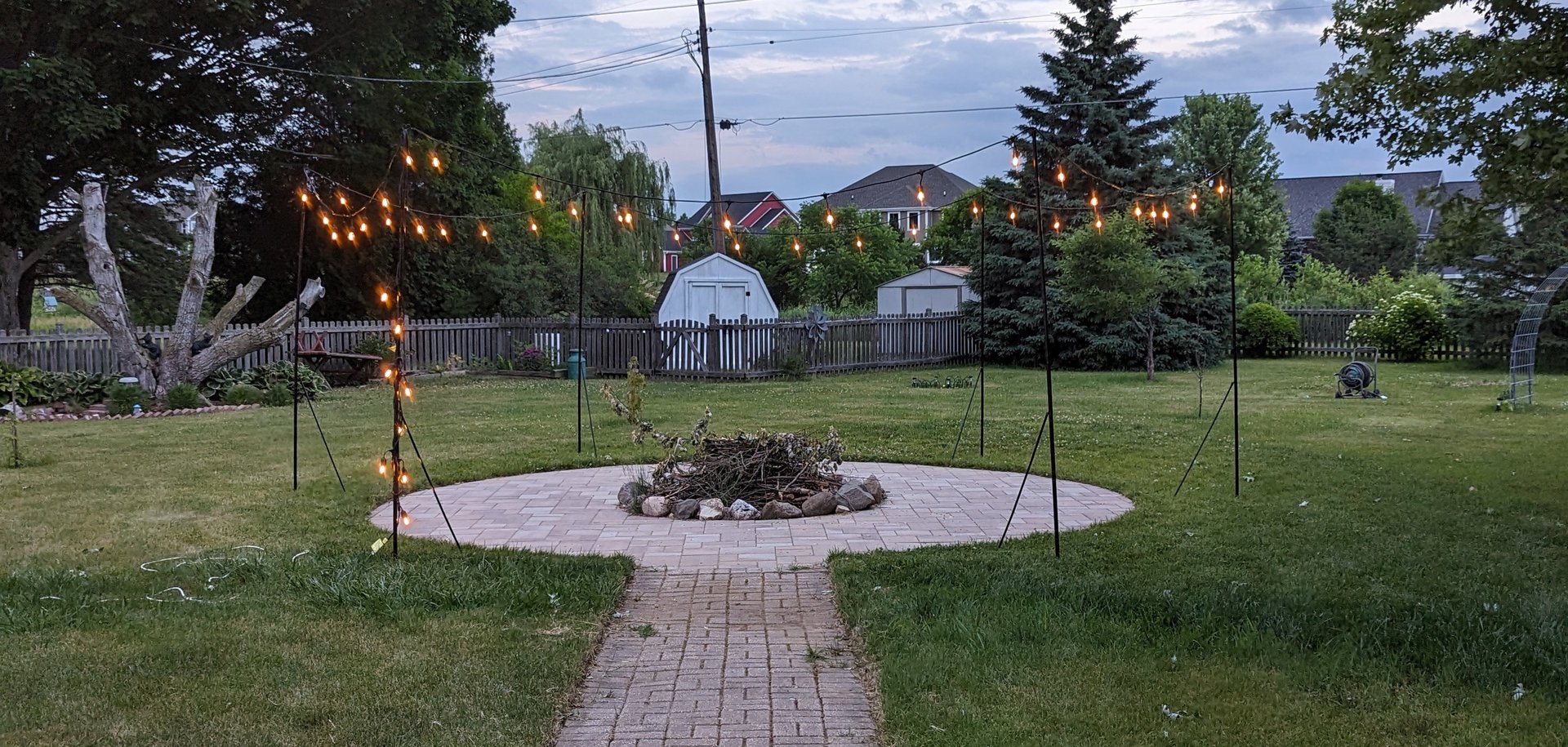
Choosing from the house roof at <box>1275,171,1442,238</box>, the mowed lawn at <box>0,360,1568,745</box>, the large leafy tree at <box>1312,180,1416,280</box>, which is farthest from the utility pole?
the house roof at <box>1275,171,1442,238</box>

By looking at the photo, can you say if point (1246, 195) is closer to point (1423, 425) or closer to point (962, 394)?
point (962, 394)

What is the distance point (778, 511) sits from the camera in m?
7.39

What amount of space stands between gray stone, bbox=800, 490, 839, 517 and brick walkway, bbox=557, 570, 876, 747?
1.69m

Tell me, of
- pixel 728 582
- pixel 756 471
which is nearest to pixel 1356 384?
pixel 756 471

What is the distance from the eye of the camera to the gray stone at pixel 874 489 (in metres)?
7.73

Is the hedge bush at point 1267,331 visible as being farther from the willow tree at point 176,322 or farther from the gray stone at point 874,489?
the willow tree at point 176,322

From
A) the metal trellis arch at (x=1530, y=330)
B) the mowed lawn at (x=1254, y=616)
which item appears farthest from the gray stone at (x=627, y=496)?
the metal trellis arch at (x=1530, y=330)

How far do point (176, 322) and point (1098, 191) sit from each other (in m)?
16.0

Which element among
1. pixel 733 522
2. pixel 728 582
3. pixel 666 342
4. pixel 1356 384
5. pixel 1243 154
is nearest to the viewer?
pixel 728 582

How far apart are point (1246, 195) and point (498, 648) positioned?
37508 millimetres

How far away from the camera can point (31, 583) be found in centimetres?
543

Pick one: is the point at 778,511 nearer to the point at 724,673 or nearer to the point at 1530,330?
the point at 724,673

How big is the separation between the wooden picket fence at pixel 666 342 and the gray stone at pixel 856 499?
1105 cm

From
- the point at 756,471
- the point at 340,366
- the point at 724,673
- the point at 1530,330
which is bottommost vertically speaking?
the point at 724,673
